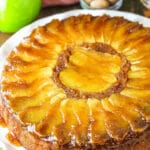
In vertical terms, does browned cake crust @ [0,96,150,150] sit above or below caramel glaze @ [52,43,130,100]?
below

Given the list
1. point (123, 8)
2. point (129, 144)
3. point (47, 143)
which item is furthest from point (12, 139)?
point (123, 8)

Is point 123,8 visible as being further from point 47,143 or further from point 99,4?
point 47,143

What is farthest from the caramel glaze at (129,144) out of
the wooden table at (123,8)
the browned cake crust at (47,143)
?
the wooden table at (123,8)

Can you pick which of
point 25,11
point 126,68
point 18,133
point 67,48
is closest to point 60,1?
point 25,11

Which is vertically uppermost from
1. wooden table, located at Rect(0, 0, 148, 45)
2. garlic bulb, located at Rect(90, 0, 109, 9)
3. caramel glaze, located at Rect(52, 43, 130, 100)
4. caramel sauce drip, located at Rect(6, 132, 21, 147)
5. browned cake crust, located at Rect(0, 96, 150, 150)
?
caramel glaze, located at Rect(52, 43, 130, 100)

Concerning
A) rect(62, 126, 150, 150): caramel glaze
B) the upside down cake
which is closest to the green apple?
the upside down cake

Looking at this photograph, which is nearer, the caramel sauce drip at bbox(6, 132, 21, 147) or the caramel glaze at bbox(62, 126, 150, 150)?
the caramel glaze at bbox(62, 126, 150, 150)

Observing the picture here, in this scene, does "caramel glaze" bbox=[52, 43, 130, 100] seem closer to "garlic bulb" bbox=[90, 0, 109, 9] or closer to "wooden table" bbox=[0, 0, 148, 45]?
"garlic bulb" bbox=[90, 0, 109, 9]
